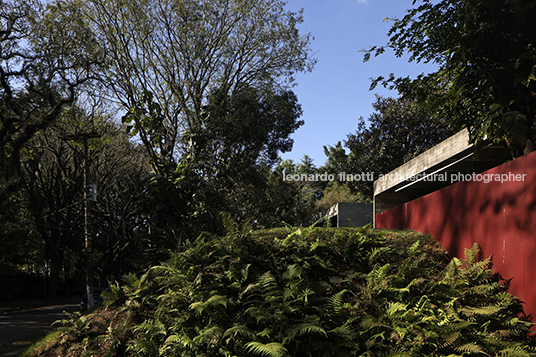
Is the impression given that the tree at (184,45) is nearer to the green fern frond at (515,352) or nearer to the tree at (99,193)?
the tree at (99,193)

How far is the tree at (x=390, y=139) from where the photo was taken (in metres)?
29.3

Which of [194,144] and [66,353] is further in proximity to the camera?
[194,144]

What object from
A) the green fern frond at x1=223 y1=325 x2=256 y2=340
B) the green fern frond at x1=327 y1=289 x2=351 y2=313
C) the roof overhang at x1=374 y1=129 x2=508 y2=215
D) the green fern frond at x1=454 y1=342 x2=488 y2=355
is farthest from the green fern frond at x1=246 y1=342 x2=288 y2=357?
the roof overhang at x1=374 y1=129 x2=508 y2=215

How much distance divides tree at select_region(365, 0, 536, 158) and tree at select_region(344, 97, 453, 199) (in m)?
20.0

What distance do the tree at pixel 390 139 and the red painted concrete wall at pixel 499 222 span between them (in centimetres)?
2116

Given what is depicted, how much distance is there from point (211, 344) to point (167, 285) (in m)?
1.76

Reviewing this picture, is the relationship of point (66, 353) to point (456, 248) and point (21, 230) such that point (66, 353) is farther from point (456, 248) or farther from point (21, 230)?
point (21, 230)

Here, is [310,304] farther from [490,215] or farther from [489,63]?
[489,63]

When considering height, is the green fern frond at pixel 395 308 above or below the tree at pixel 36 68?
below

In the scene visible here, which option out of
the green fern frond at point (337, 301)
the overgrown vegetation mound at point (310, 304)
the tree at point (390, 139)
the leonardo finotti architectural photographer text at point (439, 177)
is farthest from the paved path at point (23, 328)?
the tree at point (390, 139)

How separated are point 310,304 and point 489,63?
5925mm

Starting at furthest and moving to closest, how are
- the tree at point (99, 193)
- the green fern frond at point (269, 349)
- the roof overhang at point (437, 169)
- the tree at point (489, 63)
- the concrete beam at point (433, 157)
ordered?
the tree at point (99, 193) < the roof overhang at point (437, 169) < the concrete beam at point (433, 157) < the tree at point (489, 63) < the green fern frond at point (269, 349)

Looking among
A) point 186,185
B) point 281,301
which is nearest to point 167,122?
point 186,185

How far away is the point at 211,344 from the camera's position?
5.61 metres
